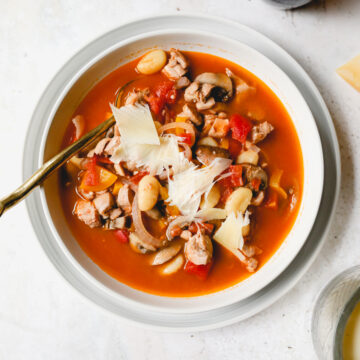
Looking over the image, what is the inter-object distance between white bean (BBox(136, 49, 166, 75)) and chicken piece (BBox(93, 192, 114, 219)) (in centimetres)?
88

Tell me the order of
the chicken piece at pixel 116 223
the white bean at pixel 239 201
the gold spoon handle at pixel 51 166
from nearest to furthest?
the gold spoon handle at pixel 51 166 < the white bean at pixel 239 201 < the chicken piece at pixel 116 223

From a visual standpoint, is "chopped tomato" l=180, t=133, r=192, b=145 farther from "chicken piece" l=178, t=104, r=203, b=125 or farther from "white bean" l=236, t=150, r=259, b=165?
"white bean" l=236, t=150, r=259, b=165

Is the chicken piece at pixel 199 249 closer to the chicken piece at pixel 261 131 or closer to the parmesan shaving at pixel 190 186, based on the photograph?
the parmesan shaving at pixel 190 186

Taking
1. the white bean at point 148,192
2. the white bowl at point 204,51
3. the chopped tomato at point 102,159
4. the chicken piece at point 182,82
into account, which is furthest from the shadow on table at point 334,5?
the chopped tomato at point 102,159

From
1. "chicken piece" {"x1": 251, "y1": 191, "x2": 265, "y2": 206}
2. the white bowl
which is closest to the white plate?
the white bowl

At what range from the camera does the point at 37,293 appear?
2992mm

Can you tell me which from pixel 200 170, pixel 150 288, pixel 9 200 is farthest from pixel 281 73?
pixel 9 200

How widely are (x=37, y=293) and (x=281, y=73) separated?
88.6 inches

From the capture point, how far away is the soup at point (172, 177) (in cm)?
273

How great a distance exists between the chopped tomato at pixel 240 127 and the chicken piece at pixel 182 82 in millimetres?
389

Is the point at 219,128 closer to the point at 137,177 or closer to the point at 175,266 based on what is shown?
the point at 137,177

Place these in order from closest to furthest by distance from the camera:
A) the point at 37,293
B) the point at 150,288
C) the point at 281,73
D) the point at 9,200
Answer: the point at 9,200, the point at 281,73, the point at 150,288, the point at 37,293

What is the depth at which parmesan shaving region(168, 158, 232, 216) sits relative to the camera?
101 inches

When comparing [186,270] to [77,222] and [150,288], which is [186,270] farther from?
[77,222]
